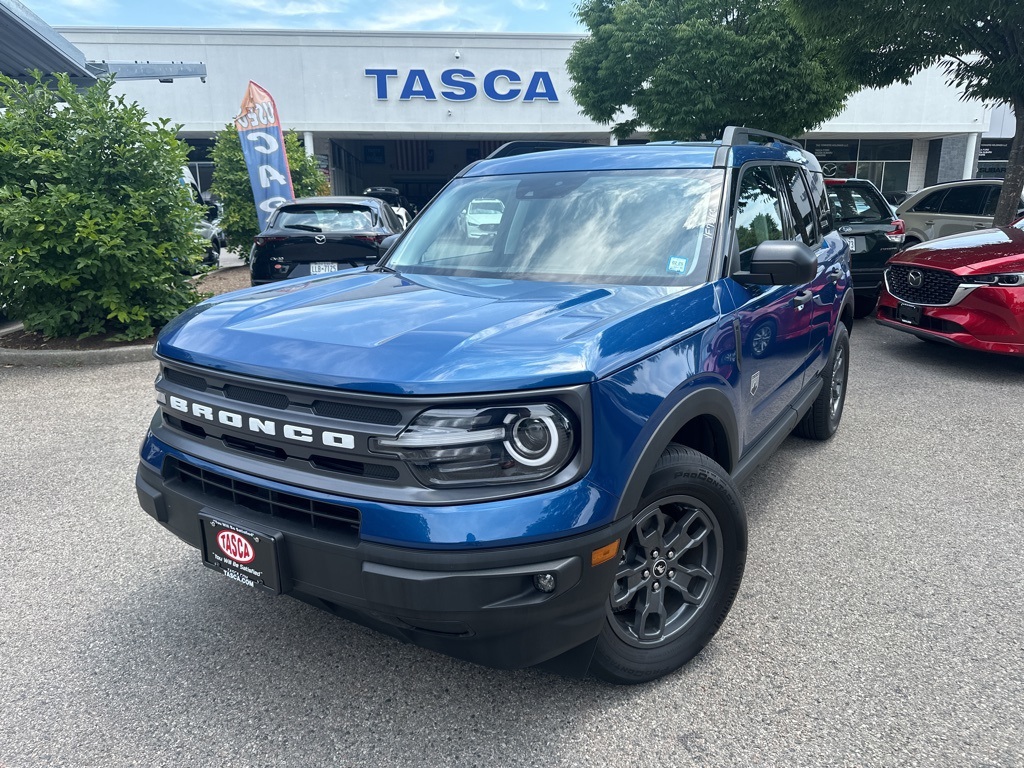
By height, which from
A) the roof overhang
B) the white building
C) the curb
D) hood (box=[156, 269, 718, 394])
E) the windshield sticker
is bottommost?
the curb

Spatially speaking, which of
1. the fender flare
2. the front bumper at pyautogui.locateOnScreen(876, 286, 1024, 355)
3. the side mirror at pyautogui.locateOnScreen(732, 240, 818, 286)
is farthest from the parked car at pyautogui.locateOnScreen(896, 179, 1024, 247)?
the fender flare

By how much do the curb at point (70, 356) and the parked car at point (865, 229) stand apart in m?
8.11

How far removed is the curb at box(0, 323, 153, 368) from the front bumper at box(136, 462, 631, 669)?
20.7 feet

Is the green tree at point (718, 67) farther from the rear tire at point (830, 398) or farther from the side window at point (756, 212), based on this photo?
the side window at point (756, 212)

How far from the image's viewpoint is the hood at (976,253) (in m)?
6.55

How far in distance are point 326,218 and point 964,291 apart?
684cm

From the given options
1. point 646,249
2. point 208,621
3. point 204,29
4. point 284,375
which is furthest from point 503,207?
point 204,29

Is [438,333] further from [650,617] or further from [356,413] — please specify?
[650,617]

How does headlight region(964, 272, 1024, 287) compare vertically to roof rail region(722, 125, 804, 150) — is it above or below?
below

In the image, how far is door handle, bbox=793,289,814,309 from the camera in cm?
370

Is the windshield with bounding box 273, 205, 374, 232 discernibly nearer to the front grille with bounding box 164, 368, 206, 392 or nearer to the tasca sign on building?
the front grille with bounding box 164, 368, 206, 392

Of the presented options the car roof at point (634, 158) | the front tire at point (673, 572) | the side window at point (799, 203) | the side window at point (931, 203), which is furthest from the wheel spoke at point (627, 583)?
the side window at point (931, 203)

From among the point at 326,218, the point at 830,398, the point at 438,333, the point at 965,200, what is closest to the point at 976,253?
the point at 830,398

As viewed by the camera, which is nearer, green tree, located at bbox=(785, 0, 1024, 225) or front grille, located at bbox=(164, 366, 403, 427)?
front grille, located at bbox=(164, 366, 403, 427)
